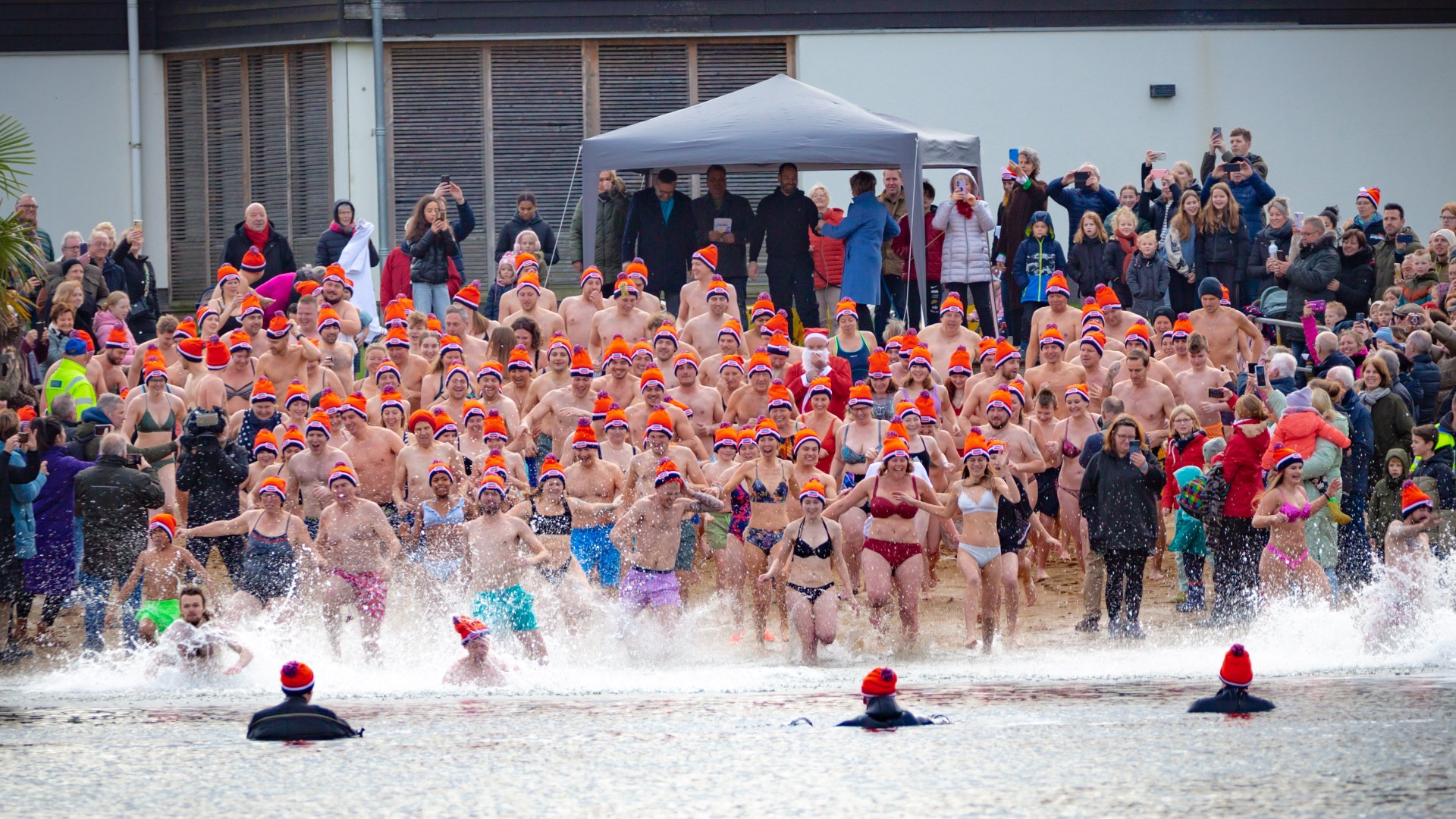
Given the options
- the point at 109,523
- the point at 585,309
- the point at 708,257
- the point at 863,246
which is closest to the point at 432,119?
the point at 585,309

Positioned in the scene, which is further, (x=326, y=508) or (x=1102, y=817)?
(x=326, y=508)

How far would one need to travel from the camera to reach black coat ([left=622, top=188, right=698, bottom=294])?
18.1m

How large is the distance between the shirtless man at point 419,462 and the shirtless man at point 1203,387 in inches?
228

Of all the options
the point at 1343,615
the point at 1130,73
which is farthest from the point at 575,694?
the point at 1130,73

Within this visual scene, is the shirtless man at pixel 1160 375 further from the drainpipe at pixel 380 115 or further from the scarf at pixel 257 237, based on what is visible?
the drainpipe at pixel 380 115

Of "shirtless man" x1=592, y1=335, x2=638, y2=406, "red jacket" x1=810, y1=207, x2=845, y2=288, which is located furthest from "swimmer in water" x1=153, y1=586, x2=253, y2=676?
"red jacket" x1=810, y1=207, x2=845, y2=288

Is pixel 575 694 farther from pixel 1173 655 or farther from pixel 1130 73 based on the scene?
pixel 1130 73

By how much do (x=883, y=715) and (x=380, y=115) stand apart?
13.8 m

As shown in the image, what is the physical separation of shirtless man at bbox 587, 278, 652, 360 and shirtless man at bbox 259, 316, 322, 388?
2514 mm

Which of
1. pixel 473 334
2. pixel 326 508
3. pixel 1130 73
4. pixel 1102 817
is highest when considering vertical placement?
pixel 1130 73

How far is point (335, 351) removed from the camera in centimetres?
1580

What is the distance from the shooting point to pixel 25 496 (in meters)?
13.0

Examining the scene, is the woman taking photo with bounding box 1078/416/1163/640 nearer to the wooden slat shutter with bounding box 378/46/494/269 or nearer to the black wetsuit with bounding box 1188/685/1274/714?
the black wetsuit with bounding box 1188/685/1274/714

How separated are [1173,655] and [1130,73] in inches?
436
